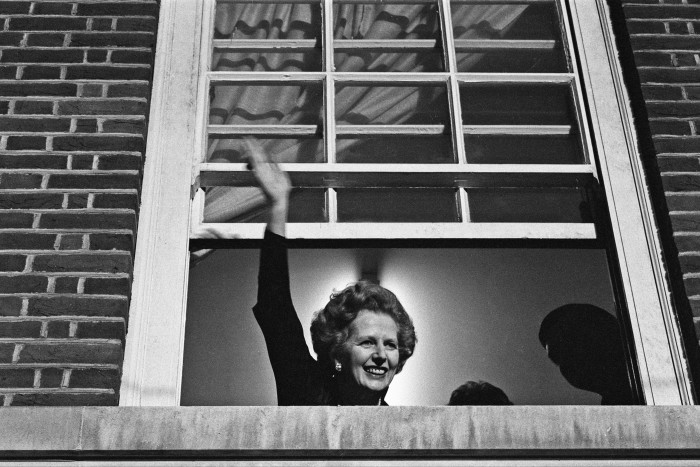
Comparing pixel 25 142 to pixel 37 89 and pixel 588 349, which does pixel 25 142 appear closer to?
pixel 37 89

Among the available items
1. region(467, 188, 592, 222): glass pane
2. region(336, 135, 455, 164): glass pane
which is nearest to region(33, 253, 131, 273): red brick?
region(336, 135, 455, 164): glass pane

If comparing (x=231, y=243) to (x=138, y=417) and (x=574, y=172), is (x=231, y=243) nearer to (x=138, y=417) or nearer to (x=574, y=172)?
(x=138, y=417)

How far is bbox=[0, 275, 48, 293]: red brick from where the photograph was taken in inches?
133

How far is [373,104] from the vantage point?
14.2ft

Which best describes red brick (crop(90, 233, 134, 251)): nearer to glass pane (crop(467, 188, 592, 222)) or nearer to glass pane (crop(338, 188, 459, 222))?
glass pane (crop(338, 188, 459, 222))

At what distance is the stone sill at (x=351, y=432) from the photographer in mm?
3004

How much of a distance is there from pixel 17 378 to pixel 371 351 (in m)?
1.27

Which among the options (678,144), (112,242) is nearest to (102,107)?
(112,242)

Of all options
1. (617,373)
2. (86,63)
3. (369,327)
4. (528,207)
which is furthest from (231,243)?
(617,373)

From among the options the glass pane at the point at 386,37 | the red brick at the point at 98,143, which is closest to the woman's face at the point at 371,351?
the red brick at the point at 98,143

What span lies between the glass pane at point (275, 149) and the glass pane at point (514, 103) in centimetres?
67

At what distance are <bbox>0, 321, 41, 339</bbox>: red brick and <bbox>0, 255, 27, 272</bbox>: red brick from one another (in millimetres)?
216

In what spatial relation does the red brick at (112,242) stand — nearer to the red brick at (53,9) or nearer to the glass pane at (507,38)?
the red brick at (53,9)

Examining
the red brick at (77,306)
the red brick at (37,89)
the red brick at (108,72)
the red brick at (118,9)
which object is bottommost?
the red brick at (77,306)
